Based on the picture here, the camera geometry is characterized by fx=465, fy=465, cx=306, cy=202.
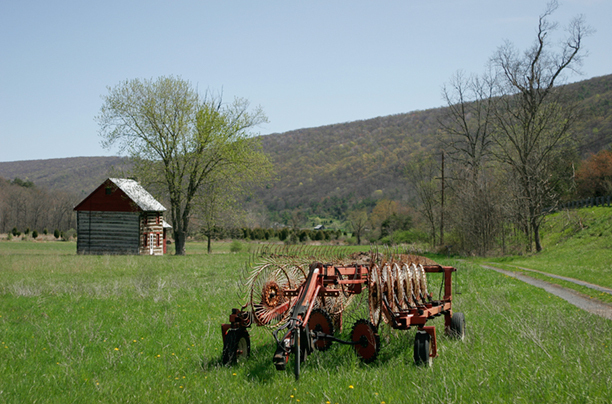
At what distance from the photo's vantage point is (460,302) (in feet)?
37.4

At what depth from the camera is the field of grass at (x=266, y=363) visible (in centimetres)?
501

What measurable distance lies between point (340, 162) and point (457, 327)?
132 m

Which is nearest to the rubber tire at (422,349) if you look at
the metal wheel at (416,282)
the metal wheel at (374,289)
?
the metal wheel at (374,289)

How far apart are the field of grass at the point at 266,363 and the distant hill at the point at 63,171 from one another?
5722 inches

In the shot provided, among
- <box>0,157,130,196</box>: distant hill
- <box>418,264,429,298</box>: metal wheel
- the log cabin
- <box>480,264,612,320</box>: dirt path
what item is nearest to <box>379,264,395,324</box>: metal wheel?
<box>418,264,429,298</box>: metal wheel

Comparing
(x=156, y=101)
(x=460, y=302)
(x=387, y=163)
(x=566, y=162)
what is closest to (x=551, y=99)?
(x=566, y=162)

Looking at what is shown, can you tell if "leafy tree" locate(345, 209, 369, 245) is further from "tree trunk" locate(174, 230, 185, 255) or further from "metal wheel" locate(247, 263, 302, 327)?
"metal wheel" locate(247, 263, 302, 327)

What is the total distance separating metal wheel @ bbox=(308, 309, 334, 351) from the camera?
6.51 metres

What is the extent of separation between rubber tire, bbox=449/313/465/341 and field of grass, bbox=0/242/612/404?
0.49ft

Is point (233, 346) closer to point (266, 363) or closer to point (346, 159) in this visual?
point (266, 363)

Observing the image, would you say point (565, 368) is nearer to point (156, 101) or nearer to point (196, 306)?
point (196, 306)

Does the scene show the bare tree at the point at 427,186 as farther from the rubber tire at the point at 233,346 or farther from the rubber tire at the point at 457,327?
the rubber tire at the point at 233,346

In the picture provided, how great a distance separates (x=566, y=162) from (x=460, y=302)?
151 feet

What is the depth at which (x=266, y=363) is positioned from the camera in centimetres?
629
